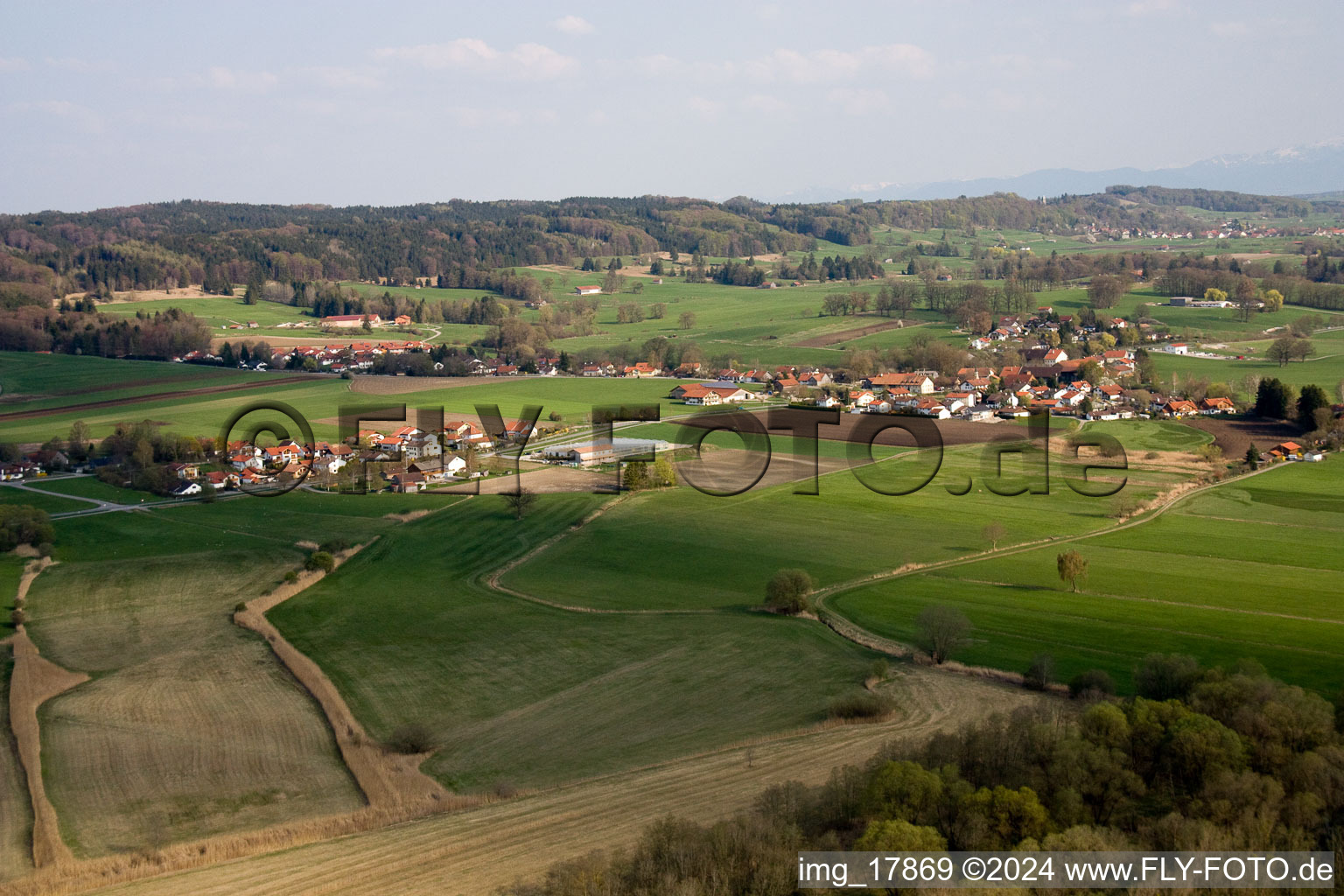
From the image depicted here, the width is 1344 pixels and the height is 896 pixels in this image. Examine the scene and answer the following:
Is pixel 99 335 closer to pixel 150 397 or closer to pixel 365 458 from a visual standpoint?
pixel 150 397

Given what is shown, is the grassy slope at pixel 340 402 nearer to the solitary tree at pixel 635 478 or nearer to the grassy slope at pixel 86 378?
the grassy slope at pixel 86 378

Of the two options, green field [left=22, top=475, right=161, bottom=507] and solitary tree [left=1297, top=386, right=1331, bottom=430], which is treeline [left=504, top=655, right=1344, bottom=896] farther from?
solitary tree [left=1297, top=386, right=1331, bottom=430]

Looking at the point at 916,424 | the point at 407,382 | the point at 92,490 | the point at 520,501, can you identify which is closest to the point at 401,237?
the point at 407,382

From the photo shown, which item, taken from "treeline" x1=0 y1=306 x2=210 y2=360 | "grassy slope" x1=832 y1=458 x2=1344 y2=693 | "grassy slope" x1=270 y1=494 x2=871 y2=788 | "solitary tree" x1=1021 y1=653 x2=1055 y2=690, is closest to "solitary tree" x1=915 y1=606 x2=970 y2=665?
"grassy slope" x1=832 y1=458 x2=1344 y2=693

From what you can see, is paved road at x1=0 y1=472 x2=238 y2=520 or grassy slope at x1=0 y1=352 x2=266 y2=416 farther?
grassy slope at x1=0 y1=352 x2=266 y2=416

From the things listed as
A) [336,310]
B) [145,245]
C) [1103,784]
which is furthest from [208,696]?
[145,245]

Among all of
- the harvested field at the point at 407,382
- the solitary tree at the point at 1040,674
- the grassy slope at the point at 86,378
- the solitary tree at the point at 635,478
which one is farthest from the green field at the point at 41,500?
the solitary tree at the point at 1040,674
